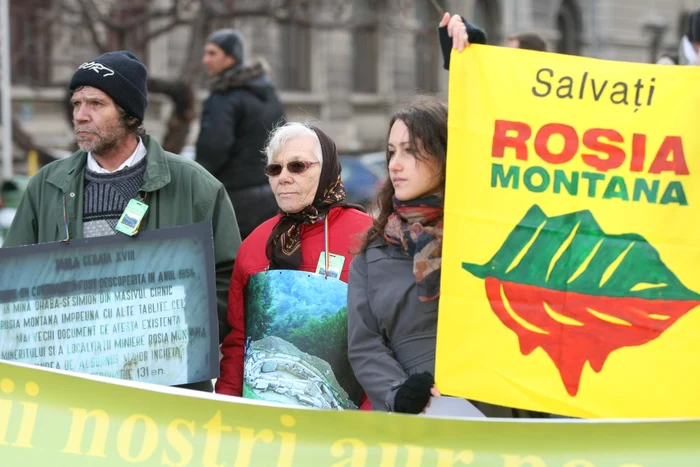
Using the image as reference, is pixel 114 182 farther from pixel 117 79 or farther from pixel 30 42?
pixel 30 42

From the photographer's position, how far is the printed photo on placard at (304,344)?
383 cm

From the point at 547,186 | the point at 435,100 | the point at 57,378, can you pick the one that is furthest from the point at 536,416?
the point at 57,378

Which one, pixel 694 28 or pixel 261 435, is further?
pixel 694 28

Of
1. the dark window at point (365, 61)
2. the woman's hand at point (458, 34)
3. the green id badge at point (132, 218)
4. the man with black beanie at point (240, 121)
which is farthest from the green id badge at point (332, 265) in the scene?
the dark window at point (365, 61)

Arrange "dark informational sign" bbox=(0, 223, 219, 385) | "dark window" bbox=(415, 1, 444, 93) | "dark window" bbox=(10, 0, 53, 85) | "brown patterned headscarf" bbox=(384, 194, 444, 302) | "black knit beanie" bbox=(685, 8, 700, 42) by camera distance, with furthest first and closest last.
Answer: "dark window" bbox=(415, 1, 444, 93), "dark window" bbox=(10, 0, 53, 85), "black knit beanie" bbox=(685, 8, 700, 42), "dark informational sign" bbox=(0, 223, 219, 385), "brown patterned headscarf" bbox=(384, 194, 444, 302)

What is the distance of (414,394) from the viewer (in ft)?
10.9

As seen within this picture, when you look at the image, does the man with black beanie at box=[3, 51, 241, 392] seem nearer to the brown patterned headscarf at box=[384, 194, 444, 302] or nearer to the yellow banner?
the brown patterned headscarf at box=[384, 194, 444, 302]

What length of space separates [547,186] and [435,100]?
572 millimetres

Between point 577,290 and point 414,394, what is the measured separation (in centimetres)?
54

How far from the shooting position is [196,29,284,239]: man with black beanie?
6922mm

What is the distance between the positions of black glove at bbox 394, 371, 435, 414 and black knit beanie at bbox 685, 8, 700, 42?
10.6ft

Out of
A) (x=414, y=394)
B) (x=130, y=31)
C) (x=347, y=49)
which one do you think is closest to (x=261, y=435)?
(x=414, y=394)

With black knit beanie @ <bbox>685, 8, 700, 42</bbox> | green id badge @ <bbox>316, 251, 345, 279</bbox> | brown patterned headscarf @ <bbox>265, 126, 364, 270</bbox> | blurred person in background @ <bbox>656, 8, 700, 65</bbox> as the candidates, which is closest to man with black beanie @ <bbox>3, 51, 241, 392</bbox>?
brown patterned headscarf @ <bbox>265, 126, 364, 270</bbox>

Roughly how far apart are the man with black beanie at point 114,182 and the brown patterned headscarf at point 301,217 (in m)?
0.24
